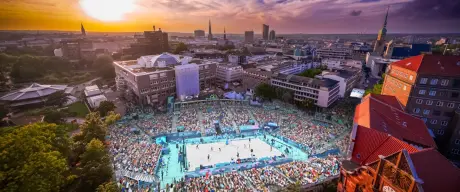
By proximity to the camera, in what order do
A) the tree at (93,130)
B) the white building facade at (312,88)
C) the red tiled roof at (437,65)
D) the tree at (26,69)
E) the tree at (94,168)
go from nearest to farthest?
1. the tree at (94,168)
2. the tree at (93,130)
3. the red tiled roof at (437,65)
4. the white building facade at (312,88)
5. the tree at (26,69)

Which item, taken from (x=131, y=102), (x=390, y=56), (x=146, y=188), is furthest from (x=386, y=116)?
(x=390, y=56)

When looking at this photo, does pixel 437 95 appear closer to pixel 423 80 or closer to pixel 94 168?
pixel 423 80

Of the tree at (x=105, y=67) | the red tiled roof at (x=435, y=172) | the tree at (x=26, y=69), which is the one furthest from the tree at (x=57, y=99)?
the red tiled roof at (x=435, y=172)

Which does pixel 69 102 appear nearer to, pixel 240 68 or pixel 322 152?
pixel 240 68

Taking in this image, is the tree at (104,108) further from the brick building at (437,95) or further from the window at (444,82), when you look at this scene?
the window at (444,82)

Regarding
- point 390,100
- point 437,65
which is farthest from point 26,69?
point 437,65

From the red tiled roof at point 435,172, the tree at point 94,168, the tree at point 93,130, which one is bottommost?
the tree at point 94,168
